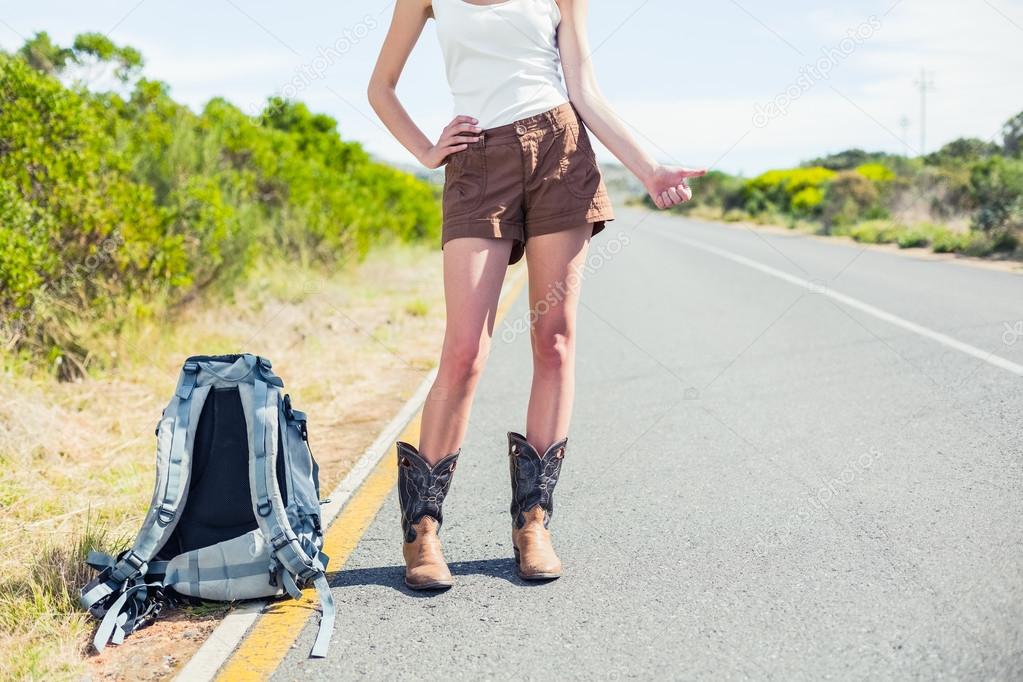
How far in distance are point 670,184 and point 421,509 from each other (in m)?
1.32

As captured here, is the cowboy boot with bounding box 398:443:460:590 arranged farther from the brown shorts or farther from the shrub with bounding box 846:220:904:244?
the shrub with bounding box 846:220:904:244

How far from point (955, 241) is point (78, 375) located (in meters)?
16.3

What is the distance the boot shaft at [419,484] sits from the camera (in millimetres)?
3273

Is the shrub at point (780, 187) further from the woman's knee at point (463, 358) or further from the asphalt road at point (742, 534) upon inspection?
the woman's knee at point (463, 358)

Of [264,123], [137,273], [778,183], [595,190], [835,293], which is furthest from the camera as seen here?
[778,183]

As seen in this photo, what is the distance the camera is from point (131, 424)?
551 centimetres

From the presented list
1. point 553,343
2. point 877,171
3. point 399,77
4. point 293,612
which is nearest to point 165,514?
point 293,612

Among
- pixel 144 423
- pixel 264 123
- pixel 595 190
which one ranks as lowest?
pixel 144 423

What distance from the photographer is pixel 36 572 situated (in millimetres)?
3246

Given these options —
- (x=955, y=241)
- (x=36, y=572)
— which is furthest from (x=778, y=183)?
(x=36, y=572)

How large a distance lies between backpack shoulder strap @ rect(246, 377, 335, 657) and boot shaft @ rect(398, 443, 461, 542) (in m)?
0.33

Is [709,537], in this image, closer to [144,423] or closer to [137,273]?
[144,423]

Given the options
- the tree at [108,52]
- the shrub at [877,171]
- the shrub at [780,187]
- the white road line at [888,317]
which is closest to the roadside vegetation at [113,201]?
the tree at [108,52]

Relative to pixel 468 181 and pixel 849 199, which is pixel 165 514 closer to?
pixel 468 181
